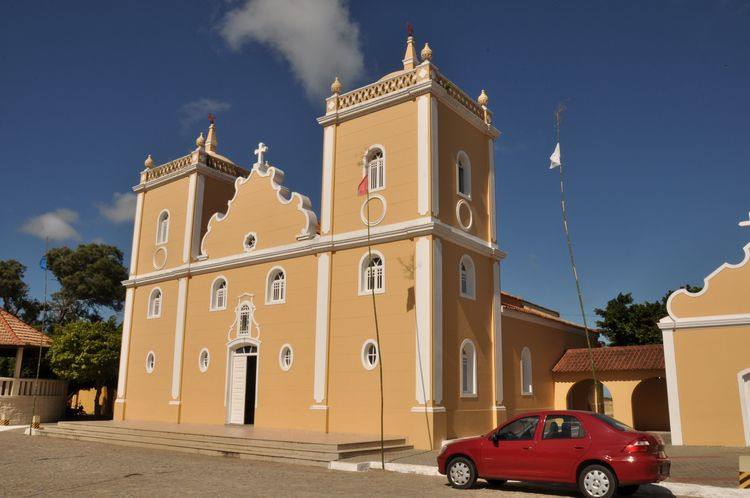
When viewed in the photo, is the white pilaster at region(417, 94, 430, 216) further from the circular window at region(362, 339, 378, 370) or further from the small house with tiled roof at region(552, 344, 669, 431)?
the small house with tiled roof at region(552, 344, 669, 431)

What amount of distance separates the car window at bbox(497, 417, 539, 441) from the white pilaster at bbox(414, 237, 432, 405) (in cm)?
585

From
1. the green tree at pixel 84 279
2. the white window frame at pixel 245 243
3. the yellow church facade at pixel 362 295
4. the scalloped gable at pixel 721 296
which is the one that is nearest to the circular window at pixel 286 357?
the yellow church facade at pixel 362 295

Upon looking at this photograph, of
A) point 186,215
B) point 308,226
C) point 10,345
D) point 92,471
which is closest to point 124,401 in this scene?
point 10,345

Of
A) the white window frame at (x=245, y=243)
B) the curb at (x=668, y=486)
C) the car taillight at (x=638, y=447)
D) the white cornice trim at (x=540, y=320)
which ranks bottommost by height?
the curb at (x=668, y=486)

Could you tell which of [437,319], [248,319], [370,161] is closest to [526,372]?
[437,319]

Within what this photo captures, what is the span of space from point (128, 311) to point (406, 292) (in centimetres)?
1447

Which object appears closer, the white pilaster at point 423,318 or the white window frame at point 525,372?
the white pilaster at point 423,318

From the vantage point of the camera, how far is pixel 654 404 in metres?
26.5

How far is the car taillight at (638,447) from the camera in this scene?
30.6 ft

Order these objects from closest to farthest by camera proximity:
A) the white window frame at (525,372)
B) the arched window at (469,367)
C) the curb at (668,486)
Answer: the curb at (668,486) < the arched window at (469,367) < the white window frame at (525,372)

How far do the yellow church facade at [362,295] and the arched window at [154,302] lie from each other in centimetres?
68

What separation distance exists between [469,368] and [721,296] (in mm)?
7310

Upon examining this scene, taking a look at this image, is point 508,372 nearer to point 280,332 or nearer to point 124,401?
point 280,332

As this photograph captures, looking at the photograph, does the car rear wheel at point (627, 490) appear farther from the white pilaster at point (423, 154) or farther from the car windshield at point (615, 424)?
the white pilaster at point (423, 154)
